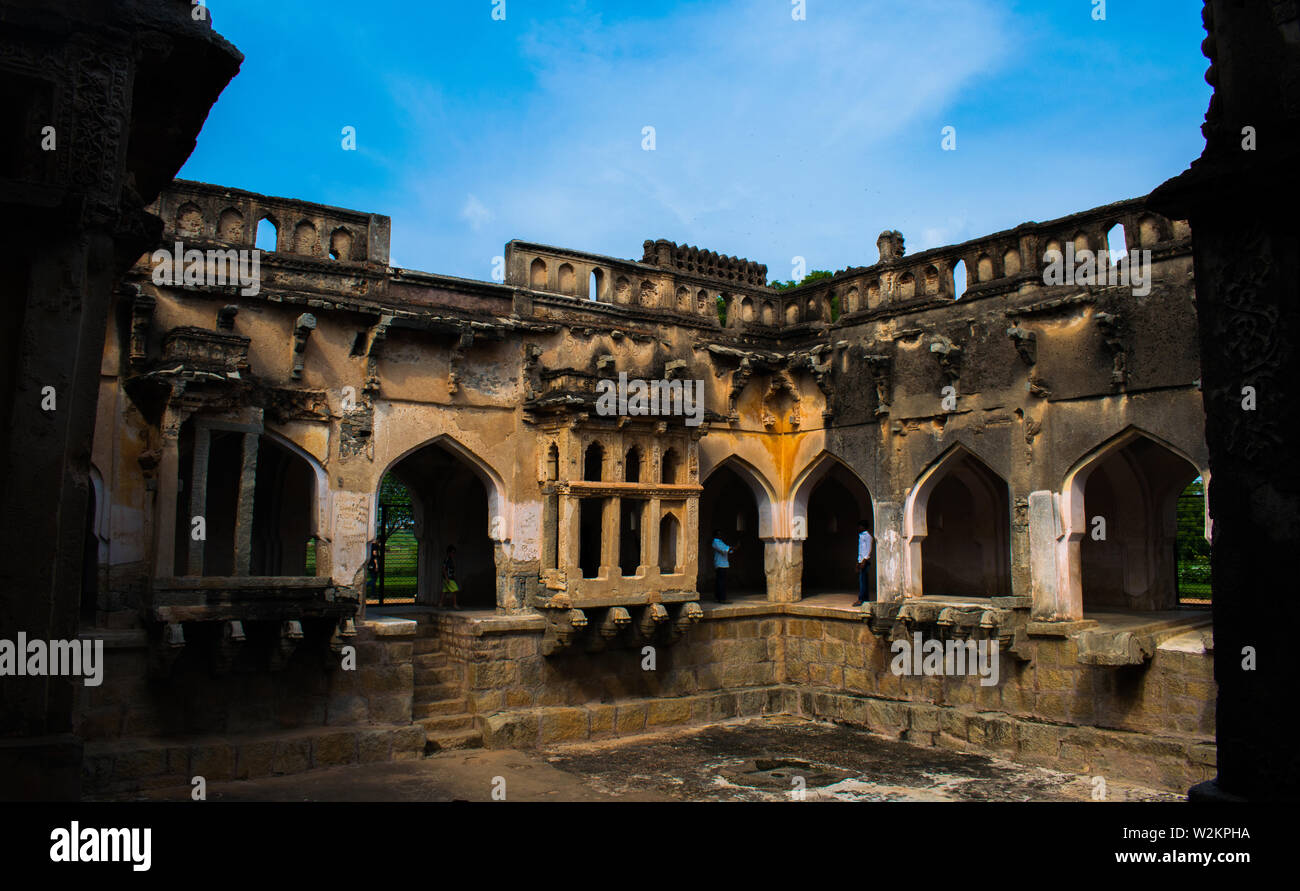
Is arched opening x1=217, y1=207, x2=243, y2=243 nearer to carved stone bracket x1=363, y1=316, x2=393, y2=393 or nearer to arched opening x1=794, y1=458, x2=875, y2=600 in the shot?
carved stone bracket x1=363, y1=316, x2=393, y2=393

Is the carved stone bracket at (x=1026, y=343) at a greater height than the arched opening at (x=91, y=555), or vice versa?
the carved stone bracket at (x=1026, y=343)

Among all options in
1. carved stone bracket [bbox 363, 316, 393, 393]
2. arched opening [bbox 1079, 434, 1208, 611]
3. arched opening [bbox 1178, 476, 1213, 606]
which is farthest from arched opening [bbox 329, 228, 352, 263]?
arched opening [bbox 1178, 476, 1213, 606]

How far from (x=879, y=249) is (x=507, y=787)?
869 centimetres

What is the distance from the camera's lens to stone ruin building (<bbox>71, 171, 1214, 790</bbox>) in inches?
385

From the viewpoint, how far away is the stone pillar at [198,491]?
969cm

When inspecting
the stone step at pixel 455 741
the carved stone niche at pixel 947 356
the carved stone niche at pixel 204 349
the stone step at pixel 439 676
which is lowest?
the stone step at pixel 455 741

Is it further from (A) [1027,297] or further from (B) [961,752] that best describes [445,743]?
(A) [1027,297]

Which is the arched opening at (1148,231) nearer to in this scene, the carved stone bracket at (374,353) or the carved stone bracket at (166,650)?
the carved stone bracket at (374,353)

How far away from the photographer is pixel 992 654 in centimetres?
1159

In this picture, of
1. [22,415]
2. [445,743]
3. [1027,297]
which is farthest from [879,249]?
[22,415]

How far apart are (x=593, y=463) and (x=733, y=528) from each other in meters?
5.59

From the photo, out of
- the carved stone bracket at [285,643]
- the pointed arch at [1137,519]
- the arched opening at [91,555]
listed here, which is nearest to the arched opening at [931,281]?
the pointed arch at [1137,519]

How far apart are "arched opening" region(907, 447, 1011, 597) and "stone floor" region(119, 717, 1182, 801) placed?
4.84m

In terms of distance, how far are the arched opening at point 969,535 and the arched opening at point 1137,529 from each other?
1.33 m
